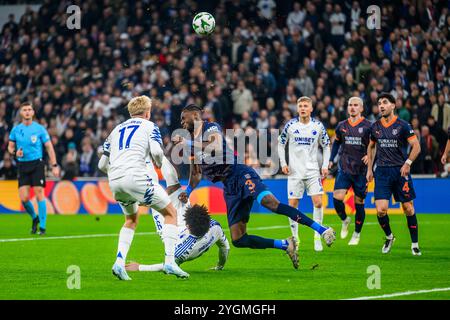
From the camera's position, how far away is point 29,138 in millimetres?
18312

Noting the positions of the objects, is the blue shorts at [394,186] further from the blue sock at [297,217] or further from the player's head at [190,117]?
the player's head at [190,117]

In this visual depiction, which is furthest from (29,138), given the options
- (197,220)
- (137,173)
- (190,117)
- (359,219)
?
(137,173)

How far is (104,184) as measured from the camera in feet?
79.5

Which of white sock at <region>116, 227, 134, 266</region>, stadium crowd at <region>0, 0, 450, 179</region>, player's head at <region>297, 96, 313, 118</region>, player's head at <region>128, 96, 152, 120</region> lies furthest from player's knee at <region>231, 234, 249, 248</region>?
stadium crowd at <region>0, 0, 450, 179</region>

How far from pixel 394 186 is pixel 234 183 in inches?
130

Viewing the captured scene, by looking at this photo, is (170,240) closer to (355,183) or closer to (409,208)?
(409,208)

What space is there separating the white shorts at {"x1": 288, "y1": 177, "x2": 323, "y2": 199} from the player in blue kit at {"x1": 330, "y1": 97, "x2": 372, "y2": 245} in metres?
0.92

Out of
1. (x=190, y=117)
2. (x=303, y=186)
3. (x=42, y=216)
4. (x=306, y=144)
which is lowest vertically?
(x=42, y=216)

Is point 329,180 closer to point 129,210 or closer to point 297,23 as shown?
point 297,23

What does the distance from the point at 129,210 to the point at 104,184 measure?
13.6m

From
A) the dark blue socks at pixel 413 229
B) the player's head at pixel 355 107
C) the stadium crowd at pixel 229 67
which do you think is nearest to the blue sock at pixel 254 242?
the dark blue socks at pixel 413 229

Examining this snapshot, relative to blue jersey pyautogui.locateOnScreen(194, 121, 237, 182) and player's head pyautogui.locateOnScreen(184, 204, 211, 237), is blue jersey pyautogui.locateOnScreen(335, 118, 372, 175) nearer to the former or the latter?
Result: blue jersey pyautogui.locateOnScreen(194, 121, 237, 182)

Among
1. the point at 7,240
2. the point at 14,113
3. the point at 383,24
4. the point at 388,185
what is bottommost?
the point at 7,240
